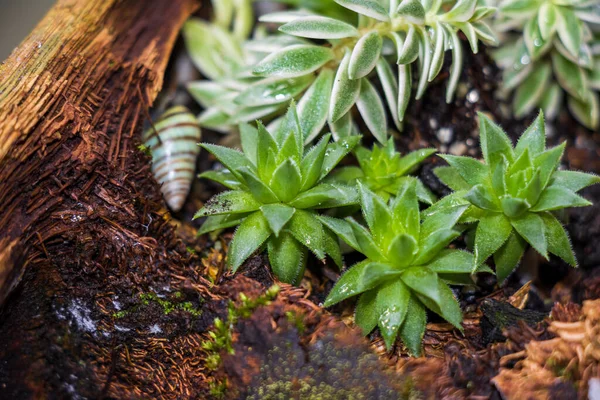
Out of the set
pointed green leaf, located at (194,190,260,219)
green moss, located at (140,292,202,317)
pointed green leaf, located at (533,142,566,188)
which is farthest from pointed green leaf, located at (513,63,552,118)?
green moss, located at (140,292,202,317)

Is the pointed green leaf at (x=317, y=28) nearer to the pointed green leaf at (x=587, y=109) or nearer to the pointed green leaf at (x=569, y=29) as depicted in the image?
the pointed green leaf at (x=569, y=29)

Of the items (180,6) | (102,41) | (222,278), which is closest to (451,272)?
(222,278)

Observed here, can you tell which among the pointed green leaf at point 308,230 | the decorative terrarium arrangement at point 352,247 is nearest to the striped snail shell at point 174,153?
the decorative terrarium arrangement at point 352,247

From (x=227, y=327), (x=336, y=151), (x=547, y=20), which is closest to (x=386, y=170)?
(x=336, y=151)

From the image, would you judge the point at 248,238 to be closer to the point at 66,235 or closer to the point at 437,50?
the point at 66,235

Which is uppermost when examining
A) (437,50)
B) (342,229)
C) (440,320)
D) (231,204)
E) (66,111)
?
(66,111)

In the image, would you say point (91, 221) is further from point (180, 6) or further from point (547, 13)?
point (547, 13)

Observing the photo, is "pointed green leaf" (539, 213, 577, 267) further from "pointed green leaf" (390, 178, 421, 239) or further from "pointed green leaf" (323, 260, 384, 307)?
"pointed green leaf" (323, 260, 384, 307)
